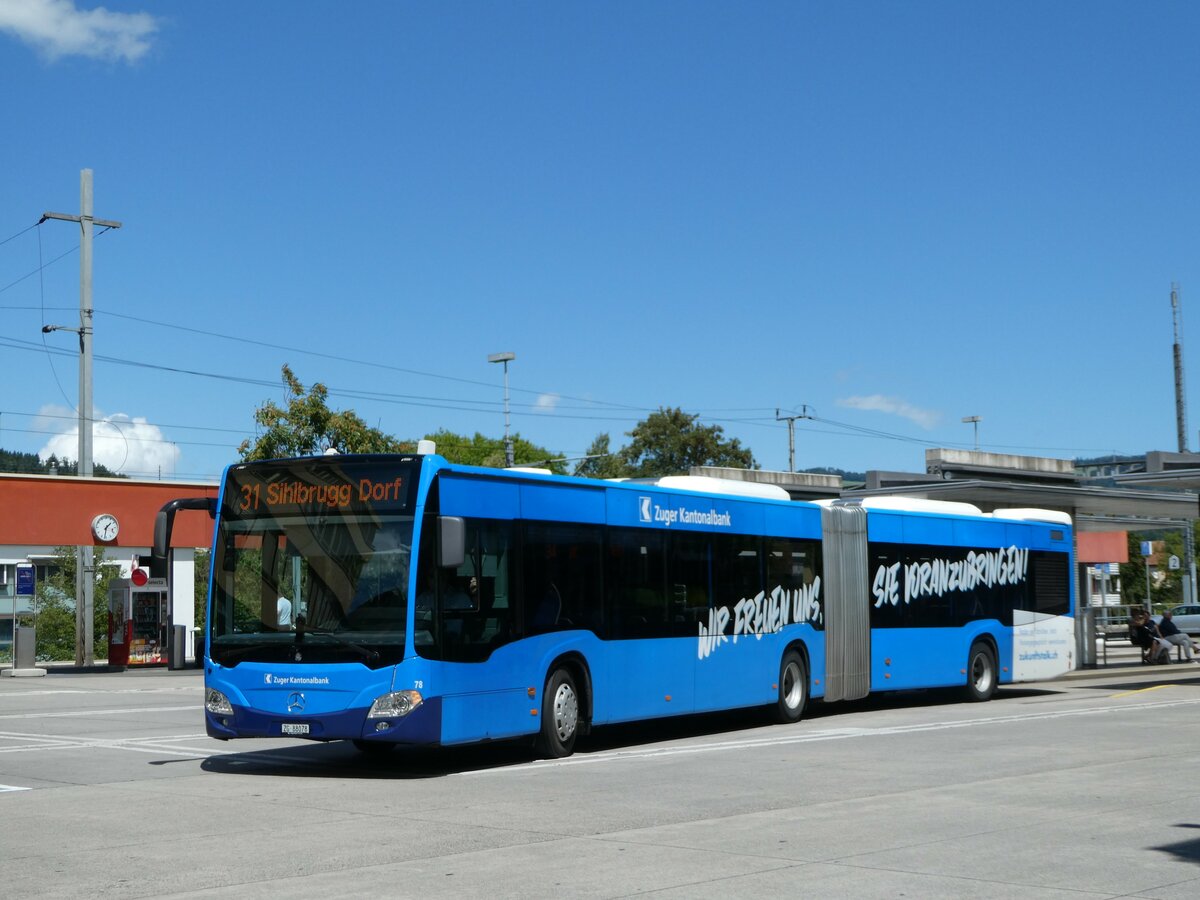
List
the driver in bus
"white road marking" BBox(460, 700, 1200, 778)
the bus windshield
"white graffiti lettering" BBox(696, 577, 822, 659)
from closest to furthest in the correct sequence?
the bus windshield < the driver in bus < "white road marking" BBox(460, 700, 1200, 778) < "white graffiti lettering" BBox(696, 577, 822, 659)

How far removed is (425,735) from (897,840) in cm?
514

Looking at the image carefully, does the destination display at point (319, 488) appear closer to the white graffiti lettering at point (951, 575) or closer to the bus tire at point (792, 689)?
the bus tire at point (792, 689)

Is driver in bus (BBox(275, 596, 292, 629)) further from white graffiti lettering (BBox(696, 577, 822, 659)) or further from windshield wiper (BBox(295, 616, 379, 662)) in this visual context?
white graffiti lettering (BBox(696, 577, 822, 659))

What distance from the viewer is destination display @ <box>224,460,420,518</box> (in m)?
13.9

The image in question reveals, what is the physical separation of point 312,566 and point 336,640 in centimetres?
77

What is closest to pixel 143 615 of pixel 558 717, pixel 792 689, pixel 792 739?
pixel 792 689

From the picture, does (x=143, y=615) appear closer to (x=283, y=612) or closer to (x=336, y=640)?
(x=283, y=612)

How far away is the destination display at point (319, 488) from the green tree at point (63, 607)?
31583 mm

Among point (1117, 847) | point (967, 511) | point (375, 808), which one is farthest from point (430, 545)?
point (967, 511)

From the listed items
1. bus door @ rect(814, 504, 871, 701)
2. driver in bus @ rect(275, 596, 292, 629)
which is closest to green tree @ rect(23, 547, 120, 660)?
bus door @ rect(814, 504, 871, 701)

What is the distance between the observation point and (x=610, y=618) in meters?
16.4

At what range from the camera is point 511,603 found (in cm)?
1477

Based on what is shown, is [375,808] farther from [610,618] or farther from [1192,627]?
[1192,627]

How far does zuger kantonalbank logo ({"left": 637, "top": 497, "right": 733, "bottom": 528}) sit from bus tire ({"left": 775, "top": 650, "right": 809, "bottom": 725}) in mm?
2396
